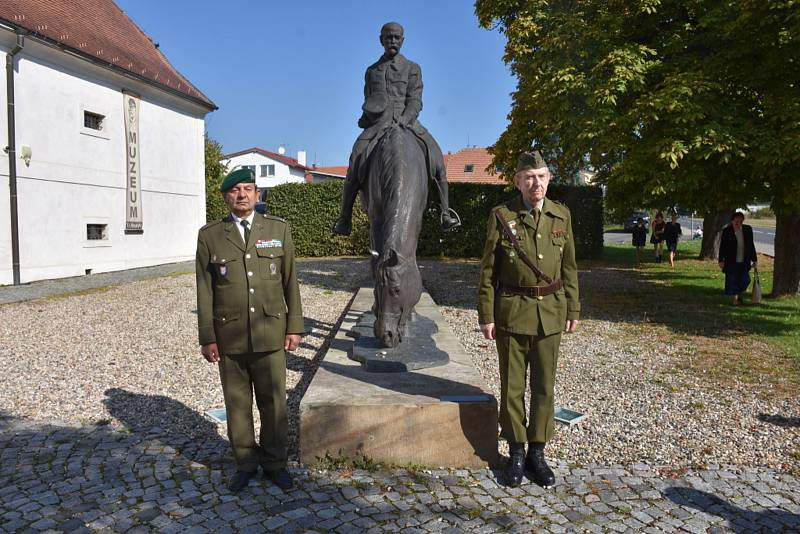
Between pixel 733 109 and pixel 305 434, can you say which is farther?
pixel 733 109

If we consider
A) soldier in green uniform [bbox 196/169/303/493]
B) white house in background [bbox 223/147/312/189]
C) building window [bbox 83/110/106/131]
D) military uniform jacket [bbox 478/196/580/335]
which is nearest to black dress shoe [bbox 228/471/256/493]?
soldier in green uniform [bbox 196/169/303/493]

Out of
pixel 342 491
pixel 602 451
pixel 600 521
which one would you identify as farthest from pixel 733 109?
pixel 342 491

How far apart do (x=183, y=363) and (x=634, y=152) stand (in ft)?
22.3

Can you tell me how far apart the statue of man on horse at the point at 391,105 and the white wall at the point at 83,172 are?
11882 millimetres

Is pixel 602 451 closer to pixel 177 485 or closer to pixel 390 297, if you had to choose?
pixel 390 297

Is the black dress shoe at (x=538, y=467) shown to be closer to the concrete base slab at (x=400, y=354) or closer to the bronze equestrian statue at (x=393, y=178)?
the concrete base slab at (x=400, y=354)

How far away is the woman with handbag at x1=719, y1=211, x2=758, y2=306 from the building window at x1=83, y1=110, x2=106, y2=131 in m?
16.1

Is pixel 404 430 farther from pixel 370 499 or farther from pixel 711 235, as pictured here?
pixel 711 235

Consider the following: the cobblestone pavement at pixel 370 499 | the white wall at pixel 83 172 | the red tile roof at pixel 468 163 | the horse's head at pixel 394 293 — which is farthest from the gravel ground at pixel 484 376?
the red tile roof at pixel 468 163

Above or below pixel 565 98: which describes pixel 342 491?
below

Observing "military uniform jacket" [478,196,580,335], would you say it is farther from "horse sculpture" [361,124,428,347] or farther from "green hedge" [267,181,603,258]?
"green hedge" [267,181,603,258]

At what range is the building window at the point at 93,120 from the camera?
54.7 ft

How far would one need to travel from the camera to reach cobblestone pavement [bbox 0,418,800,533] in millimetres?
3049

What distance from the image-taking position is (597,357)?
7.04 m
